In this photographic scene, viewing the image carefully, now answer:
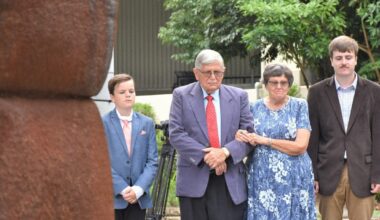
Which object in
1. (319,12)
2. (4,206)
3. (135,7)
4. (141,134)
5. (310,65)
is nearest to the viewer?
(4,206)

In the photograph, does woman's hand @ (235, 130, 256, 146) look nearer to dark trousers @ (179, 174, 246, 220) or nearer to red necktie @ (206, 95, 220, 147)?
red necktie @ (206, 95, 220, 147)

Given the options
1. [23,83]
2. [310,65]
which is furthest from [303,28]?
[23,83]

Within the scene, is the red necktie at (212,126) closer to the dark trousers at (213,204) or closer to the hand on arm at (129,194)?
the dark trousers at (213,204)

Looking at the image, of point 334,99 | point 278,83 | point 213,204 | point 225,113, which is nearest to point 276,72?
point 278,83

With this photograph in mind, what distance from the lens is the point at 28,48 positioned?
218 centimetres

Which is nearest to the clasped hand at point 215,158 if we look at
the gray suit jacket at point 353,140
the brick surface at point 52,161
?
the gray suit jacket at point 353,140

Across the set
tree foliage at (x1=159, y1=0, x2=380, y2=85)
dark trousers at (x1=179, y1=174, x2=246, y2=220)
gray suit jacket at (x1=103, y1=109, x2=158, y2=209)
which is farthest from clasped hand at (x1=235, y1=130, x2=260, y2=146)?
tree foliage at (x1=159, y1=0, x2=380, y2=85)

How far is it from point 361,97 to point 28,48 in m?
3.85

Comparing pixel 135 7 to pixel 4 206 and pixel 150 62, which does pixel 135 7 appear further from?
pixel 4 206

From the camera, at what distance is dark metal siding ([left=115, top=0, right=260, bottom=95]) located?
2228 cm

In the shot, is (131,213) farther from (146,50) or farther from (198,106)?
(146,50)

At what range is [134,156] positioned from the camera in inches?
209

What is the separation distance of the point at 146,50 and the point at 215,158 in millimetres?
17909

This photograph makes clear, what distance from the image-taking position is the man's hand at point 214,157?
16.5 ft
